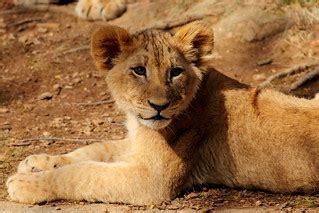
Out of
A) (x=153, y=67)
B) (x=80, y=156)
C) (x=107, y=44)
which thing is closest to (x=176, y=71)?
(x=153, y=67)

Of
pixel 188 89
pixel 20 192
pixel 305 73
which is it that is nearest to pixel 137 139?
pixel 188 89

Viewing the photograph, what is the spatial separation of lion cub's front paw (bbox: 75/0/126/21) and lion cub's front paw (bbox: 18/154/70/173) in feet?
10.8

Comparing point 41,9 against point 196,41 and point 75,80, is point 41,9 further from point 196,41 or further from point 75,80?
point 196,41

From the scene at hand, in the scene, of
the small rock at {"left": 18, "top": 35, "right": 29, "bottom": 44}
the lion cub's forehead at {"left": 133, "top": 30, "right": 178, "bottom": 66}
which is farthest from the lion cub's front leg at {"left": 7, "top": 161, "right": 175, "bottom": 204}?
the small rock at {"left": 18, "top": 35, "right": 29, "bottom": 44}

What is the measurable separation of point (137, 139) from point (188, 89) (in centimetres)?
47

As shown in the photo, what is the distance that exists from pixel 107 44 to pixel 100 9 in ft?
11.2

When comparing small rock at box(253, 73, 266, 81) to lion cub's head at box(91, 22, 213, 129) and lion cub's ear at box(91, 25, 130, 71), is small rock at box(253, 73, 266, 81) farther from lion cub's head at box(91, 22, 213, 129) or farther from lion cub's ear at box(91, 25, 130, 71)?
lion cub's ear at box(91, 25, 130, 71)

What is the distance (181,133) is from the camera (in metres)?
4.37

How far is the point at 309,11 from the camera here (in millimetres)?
6805

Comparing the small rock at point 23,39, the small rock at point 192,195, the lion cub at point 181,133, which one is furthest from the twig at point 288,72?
the small rock at point 23,39

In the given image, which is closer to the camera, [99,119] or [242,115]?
[242,115]

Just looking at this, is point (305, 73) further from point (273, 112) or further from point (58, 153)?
point (58, 153)

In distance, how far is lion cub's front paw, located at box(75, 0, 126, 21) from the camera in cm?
766

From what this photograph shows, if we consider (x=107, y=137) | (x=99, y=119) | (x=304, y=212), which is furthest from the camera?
(x=99, y=119)
